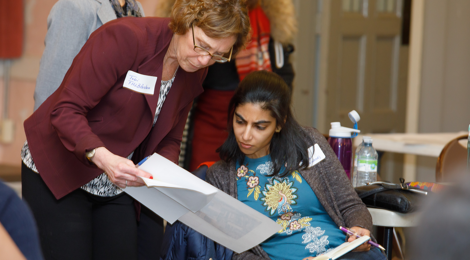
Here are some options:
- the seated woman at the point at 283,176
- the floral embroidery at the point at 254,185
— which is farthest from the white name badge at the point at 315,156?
the floral embroidery at the point at 254,185

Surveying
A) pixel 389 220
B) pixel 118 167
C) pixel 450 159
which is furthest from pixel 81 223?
pixel 450 159

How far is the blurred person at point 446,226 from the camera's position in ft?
1.74

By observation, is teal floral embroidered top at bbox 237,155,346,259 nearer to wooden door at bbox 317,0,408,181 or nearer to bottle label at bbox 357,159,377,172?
bottle label at bbox 357,159,377,172

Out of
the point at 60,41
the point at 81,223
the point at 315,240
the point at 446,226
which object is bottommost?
the point at 315,240

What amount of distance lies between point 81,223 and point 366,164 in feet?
4.20

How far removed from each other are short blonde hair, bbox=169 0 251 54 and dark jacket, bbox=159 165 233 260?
0.68 m

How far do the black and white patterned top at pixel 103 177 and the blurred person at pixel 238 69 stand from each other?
3.90 ft

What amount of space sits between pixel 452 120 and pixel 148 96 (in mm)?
3534

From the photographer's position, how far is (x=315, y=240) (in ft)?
5.76

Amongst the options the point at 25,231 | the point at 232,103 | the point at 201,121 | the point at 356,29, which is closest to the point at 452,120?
the point at 356,29

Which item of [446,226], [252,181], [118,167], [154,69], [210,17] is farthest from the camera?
[252,181]

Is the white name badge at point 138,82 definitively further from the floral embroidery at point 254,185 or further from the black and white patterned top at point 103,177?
the floral embroidery at point 254,185

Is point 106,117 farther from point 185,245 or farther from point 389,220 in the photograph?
point 389,220

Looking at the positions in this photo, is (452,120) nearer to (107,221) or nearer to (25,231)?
(107,221)
